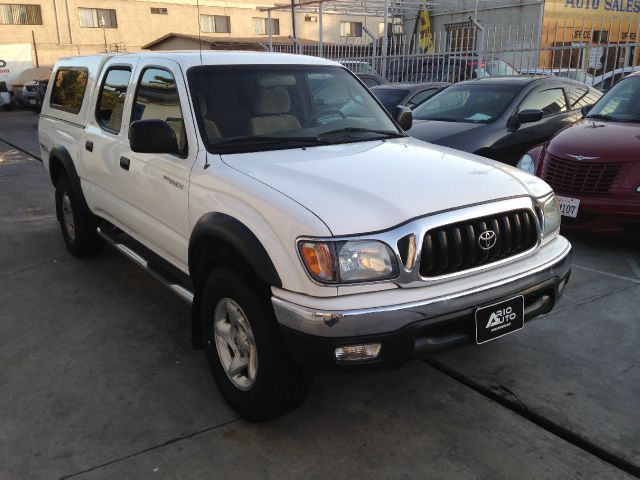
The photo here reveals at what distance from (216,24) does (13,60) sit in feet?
38.6

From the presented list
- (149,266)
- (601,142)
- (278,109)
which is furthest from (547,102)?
(149,266)

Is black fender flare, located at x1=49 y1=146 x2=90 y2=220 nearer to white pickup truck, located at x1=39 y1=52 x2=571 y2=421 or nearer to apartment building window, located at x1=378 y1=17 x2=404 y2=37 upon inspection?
white pickup truck, located at x1=39 y1=52 x2=571 y2=421

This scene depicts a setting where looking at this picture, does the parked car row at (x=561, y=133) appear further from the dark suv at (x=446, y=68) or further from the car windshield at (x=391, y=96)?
the dark suv at (x=446, y=68)

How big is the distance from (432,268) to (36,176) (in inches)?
348

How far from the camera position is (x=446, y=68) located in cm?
1375

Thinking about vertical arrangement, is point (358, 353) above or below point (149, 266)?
above

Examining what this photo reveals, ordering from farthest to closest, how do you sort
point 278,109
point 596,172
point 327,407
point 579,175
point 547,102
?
point 547,102 → point 579,175 → point 596,172 → point 278,109 → point 327,407

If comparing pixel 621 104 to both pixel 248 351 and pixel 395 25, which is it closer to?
pixel 248 351

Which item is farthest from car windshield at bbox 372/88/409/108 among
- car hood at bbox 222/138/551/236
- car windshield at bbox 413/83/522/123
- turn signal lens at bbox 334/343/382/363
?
turn signal lens at bbox 334/343/382/363

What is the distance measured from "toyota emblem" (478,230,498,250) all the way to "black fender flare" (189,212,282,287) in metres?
0.95

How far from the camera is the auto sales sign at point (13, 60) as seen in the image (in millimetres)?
26578

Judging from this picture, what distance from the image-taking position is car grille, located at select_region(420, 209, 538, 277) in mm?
2584

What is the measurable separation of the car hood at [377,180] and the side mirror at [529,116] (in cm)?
361

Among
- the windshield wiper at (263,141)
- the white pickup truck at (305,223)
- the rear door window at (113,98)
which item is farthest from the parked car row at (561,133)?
the rear door window at (113,98)
